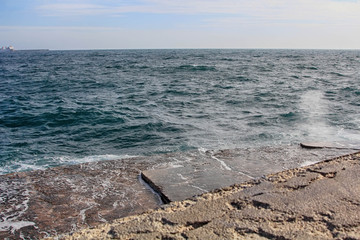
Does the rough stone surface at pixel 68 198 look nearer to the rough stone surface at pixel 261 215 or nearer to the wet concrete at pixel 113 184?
the wet concrete at pixel 113 184

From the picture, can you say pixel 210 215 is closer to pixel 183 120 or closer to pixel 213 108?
pixel 183 120

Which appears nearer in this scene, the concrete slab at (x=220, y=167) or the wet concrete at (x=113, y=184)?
the wet concrete at (x=113, y=184)

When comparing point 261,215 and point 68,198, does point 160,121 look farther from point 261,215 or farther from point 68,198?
point 261,215

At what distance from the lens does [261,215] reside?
2299 mm

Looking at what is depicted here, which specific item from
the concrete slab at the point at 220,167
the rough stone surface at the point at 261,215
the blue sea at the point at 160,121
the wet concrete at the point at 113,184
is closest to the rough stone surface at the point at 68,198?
the wet concrete at the point at 113,184

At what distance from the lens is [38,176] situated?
13.9 feet

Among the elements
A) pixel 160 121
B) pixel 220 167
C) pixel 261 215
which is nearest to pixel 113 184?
pixel 220 167

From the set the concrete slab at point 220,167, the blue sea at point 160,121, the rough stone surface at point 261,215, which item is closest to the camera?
the rough stone surface at point 261,215

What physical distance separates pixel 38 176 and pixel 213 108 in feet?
26.0

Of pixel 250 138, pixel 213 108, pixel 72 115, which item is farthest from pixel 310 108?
pixel 72 115

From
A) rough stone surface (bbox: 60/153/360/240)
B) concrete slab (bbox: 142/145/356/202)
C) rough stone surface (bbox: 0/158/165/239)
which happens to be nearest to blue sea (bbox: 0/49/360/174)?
concrete slab (bbox: 142/145/356/202)

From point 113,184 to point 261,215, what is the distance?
2.16 m

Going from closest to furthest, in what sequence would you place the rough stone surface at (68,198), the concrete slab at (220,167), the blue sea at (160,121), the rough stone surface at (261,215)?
the rough stone surface at (261,215), the rough stone surface at (68,198), the concrete slab at (220,167), the blue sea at (160,121)

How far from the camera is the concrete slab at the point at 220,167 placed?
361cm
